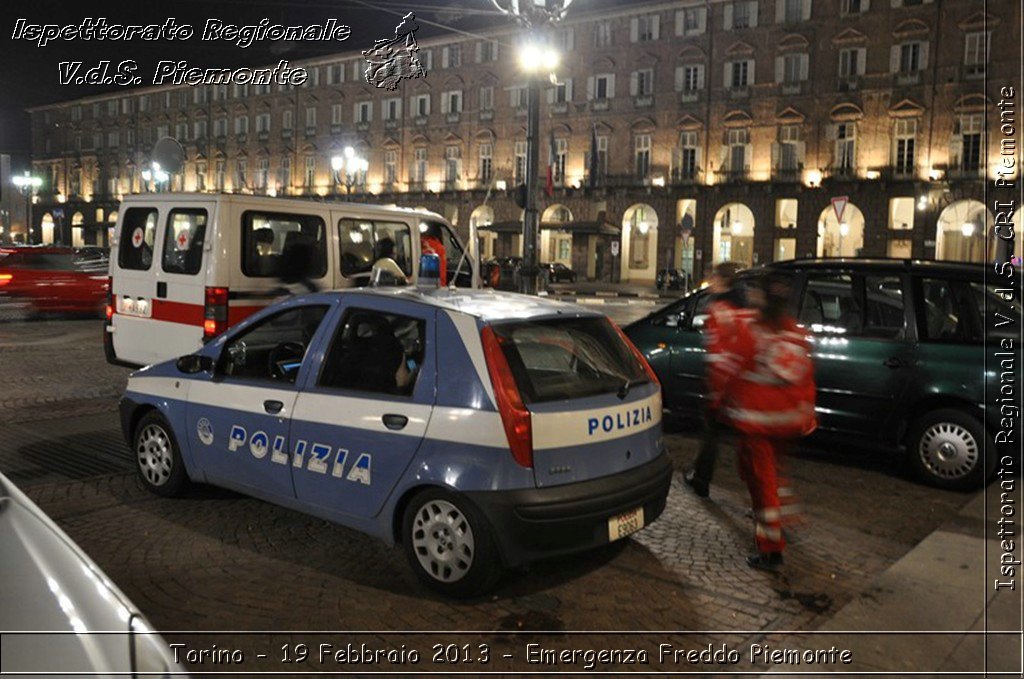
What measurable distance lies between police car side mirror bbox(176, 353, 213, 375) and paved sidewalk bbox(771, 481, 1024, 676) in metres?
3.84

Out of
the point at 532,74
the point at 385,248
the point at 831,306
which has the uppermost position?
the point at 532,74

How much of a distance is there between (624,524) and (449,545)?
0.96 meters

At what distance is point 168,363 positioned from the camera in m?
5.98

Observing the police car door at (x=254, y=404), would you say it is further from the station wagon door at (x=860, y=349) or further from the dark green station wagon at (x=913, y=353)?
the station wagon door at (x=860, y=349)

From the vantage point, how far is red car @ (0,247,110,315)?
18031 millimetres

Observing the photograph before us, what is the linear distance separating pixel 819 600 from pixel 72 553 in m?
3.83

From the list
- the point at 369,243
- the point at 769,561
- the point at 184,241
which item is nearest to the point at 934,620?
the point at 769,561

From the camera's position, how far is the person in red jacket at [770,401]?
16.6ft

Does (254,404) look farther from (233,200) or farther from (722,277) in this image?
(233,200)

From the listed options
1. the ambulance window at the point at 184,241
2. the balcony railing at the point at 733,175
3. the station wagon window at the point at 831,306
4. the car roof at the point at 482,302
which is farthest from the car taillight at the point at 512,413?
the balcony railing at the point at 733,175

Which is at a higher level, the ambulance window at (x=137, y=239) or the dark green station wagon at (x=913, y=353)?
the ambulance window at (x=137, y=239)

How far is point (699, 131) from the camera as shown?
48.8 m

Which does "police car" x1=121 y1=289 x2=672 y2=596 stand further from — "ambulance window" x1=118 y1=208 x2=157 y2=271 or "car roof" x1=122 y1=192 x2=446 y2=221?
"ambulance window" x1=118 y1=208 x2=157 y2=271

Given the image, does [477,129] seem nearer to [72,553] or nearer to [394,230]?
[394,230]
